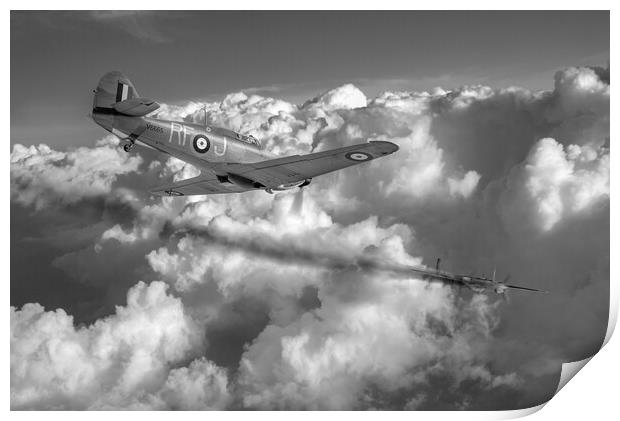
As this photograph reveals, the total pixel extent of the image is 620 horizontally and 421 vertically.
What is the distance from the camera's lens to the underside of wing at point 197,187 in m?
7.77

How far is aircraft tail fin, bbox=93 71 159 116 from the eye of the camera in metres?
6.45

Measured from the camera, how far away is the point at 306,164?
6.54m

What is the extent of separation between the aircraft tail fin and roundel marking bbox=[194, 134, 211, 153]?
25.1 inches

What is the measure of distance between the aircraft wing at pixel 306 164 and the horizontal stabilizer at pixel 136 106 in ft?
3.61

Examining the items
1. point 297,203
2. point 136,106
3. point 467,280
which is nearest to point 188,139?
point 136,106

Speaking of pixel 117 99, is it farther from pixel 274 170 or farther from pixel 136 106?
pixel 274 170

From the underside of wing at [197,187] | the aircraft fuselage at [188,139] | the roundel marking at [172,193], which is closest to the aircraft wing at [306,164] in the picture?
the aircraft fuselage at [188,139]

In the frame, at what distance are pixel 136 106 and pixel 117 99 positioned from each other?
0.94 feet

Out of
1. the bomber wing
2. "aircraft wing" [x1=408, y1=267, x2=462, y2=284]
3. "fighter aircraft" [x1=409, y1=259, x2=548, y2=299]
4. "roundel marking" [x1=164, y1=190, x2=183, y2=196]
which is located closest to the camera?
the bomber wing

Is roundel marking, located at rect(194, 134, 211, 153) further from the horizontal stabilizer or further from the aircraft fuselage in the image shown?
the horizontal stabilizer

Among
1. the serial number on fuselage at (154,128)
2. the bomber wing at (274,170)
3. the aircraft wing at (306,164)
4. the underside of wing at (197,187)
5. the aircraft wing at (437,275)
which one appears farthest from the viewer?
the aircraft wing at (437,275)

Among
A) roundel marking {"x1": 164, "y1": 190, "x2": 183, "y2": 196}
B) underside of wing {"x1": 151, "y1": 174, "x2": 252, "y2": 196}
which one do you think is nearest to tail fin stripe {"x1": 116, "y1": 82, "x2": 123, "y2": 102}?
underside of wing {"x1": 151, "y1": 174, "x2": 252, "y2": 196}

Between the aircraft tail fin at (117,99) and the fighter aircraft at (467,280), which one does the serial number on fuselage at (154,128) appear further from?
the fighter aircraft at (467,280)
